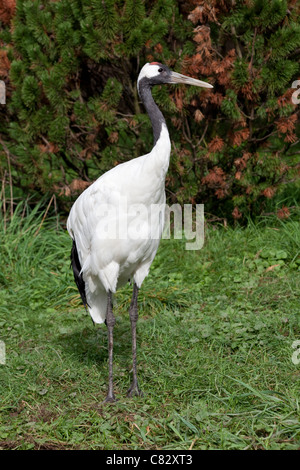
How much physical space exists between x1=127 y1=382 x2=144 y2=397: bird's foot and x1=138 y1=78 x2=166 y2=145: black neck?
1.43 metres

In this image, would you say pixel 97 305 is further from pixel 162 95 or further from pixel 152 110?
pixel 162 95

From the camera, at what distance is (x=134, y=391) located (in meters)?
3.52

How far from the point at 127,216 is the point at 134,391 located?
3.41ft

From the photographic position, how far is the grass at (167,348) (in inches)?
118

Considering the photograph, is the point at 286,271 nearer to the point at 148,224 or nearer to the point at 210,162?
the point at 210,162

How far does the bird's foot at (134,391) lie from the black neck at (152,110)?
143 cm

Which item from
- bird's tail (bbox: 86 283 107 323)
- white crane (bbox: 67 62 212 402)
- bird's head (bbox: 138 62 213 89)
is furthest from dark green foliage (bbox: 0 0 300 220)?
bird's tail (bbox: 86 283 107 323)

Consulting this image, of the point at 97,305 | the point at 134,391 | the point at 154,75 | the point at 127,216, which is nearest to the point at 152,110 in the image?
the point at 154,75

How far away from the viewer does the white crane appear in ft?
10.8

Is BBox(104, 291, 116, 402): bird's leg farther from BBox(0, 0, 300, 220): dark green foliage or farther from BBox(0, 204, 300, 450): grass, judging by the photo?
BBox(0, 0, 300, 220): dark green foliage

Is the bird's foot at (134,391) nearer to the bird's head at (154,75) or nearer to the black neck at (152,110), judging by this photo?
the black neck at (152,110)

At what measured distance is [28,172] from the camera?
5.53 meters
